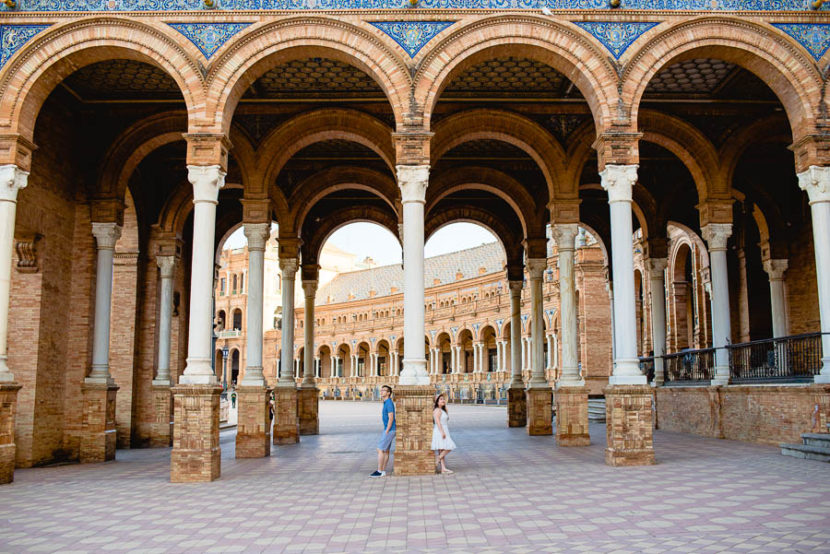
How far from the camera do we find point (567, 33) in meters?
12.6

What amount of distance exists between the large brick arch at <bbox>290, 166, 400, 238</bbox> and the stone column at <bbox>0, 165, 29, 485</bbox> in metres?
7.93

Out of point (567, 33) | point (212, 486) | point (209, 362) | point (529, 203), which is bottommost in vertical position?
point (212, 486)

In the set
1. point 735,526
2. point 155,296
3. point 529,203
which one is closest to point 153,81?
point 155,296

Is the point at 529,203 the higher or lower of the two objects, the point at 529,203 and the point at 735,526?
the higher

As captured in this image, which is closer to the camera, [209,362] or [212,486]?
[212,486]

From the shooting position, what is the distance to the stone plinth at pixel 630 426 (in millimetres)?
11719

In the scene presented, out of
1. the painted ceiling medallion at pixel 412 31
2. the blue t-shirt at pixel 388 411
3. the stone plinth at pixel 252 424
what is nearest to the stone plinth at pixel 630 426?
the blue t-shirt at pixel 388 411

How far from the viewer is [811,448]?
11961mm

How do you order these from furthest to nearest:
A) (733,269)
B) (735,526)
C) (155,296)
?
(733,269)
(155,296)
(735,526)

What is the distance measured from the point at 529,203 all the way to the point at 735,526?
1365 cm

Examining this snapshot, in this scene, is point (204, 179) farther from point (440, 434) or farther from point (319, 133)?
point (440, 434)

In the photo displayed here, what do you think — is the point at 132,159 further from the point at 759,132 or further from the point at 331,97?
the point at 759,132

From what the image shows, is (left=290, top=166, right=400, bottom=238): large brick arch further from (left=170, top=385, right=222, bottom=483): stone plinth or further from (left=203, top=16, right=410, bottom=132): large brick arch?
(left=170, top=385, right=222, bottom=483): stone plinth

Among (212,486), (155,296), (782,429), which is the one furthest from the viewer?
(155,296)
